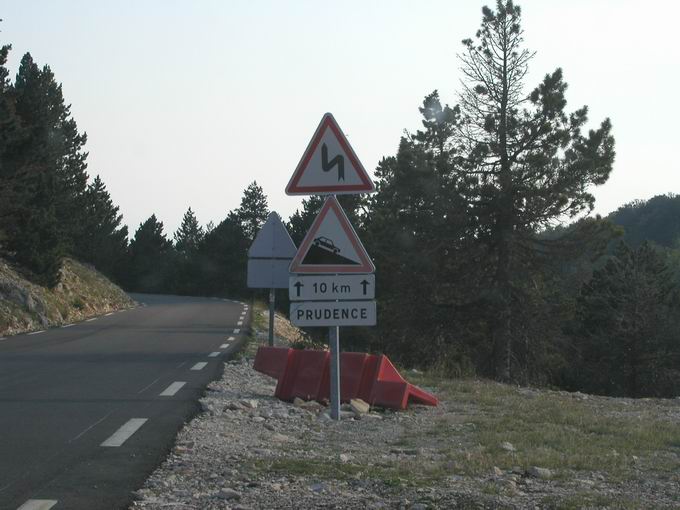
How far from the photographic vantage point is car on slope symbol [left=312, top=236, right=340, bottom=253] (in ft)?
28.2

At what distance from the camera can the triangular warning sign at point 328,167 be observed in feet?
28.2

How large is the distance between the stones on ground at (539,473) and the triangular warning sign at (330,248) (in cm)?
284

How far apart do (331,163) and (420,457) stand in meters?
3.12

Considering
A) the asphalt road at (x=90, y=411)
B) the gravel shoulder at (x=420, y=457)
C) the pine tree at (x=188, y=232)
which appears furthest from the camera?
the pine tree at (x=188, y=232)

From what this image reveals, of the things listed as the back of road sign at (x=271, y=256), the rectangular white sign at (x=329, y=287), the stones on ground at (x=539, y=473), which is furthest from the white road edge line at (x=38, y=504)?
the back of road sign at (x=271, y=256)

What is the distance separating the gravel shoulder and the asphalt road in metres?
0.30

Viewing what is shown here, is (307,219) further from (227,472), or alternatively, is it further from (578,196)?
(227,472)

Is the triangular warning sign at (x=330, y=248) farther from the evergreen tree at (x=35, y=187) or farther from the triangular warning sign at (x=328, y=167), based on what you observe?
the evergreen tree at (x=35, y=187)

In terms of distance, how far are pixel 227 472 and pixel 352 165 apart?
3670 millimetres

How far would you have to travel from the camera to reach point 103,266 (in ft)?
292

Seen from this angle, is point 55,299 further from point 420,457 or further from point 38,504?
point 38,504

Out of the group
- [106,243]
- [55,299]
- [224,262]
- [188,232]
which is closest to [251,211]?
[224,262]

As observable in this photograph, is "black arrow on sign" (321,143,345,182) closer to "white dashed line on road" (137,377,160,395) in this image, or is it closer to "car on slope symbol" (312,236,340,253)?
"car on slope symbol" (312,236,340,253)

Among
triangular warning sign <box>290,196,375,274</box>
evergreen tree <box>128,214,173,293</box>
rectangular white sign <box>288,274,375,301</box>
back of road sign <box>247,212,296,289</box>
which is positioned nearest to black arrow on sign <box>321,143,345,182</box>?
triangular warning sign <box>290,196,375,274</box>
